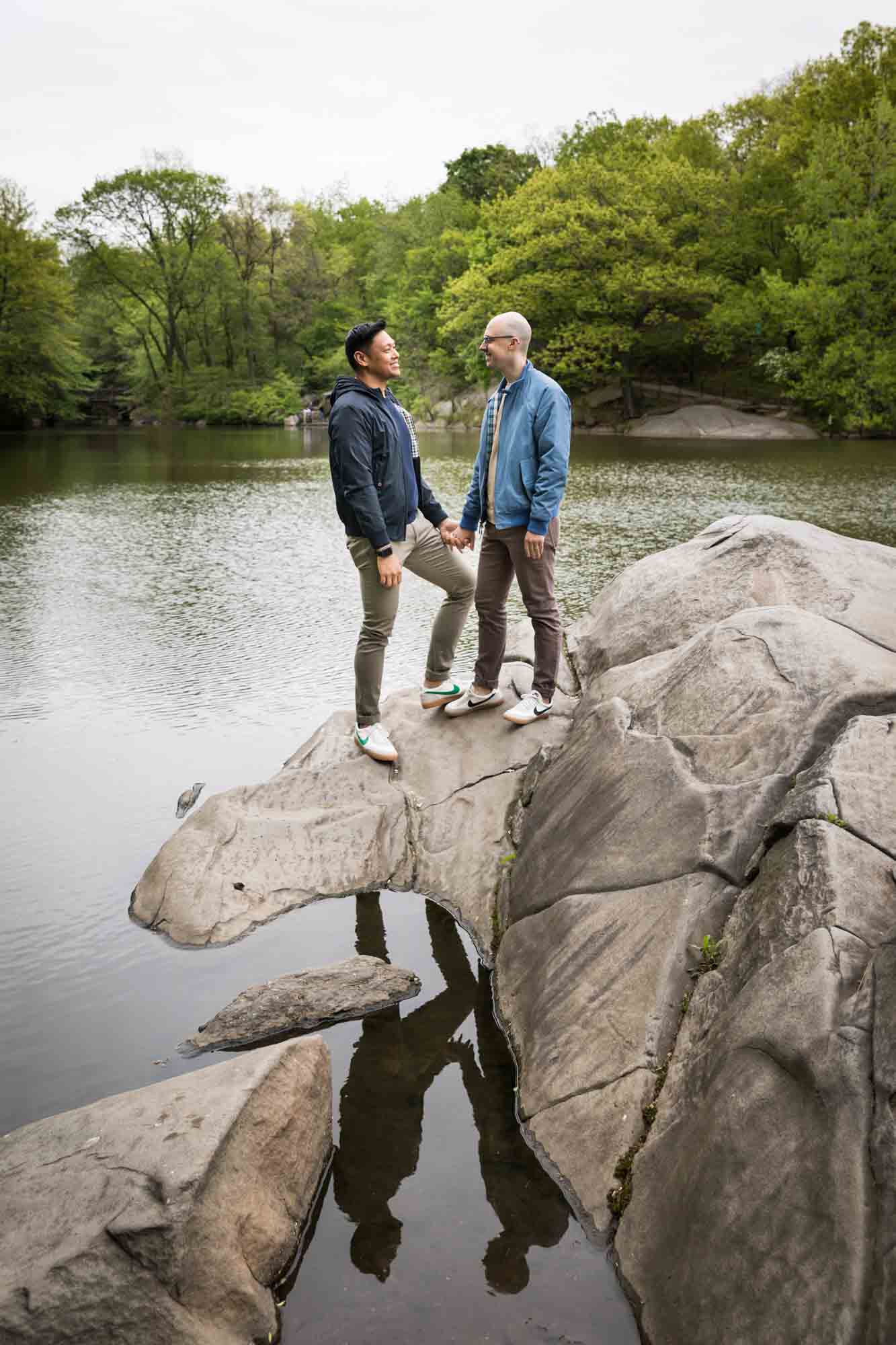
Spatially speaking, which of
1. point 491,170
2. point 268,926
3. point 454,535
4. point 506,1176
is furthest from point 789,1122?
point 491,170

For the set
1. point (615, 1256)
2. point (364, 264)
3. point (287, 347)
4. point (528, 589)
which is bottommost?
point (615, 1256)

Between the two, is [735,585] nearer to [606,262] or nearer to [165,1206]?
[165,1206]

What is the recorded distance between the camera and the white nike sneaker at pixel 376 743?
5602 mm

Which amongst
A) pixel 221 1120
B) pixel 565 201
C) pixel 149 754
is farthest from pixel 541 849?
pixel 565 201

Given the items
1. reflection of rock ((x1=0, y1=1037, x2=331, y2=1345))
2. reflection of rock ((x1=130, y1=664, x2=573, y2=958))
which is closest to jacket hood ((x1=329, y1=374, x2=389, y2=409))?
reflection of rock ((x1=130, y1=664, x2=573, y2=958))

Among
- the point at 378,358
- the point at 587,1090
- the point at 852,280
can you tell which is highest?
the point at 852,280

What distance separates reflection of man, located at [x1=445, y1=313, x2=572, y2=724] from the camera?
16.8 feet

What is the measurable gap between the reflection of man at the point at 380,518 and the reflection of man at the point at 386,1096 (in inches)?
60.5

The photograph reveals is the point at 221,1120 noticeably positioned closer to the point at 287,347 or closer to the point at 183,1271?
the point at 183,1271

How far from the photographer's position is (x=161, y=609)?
35.4ft

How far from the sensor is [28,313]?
42.2 metres

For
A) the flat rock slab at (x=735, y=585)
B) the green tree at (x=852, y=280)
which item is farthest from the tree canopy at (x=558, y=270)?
the flat rock slab at (x=735, y=585)

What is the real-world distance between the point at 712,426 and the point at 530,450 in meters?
32.6

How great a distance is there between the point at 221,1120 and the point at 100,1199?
357 millimetres
